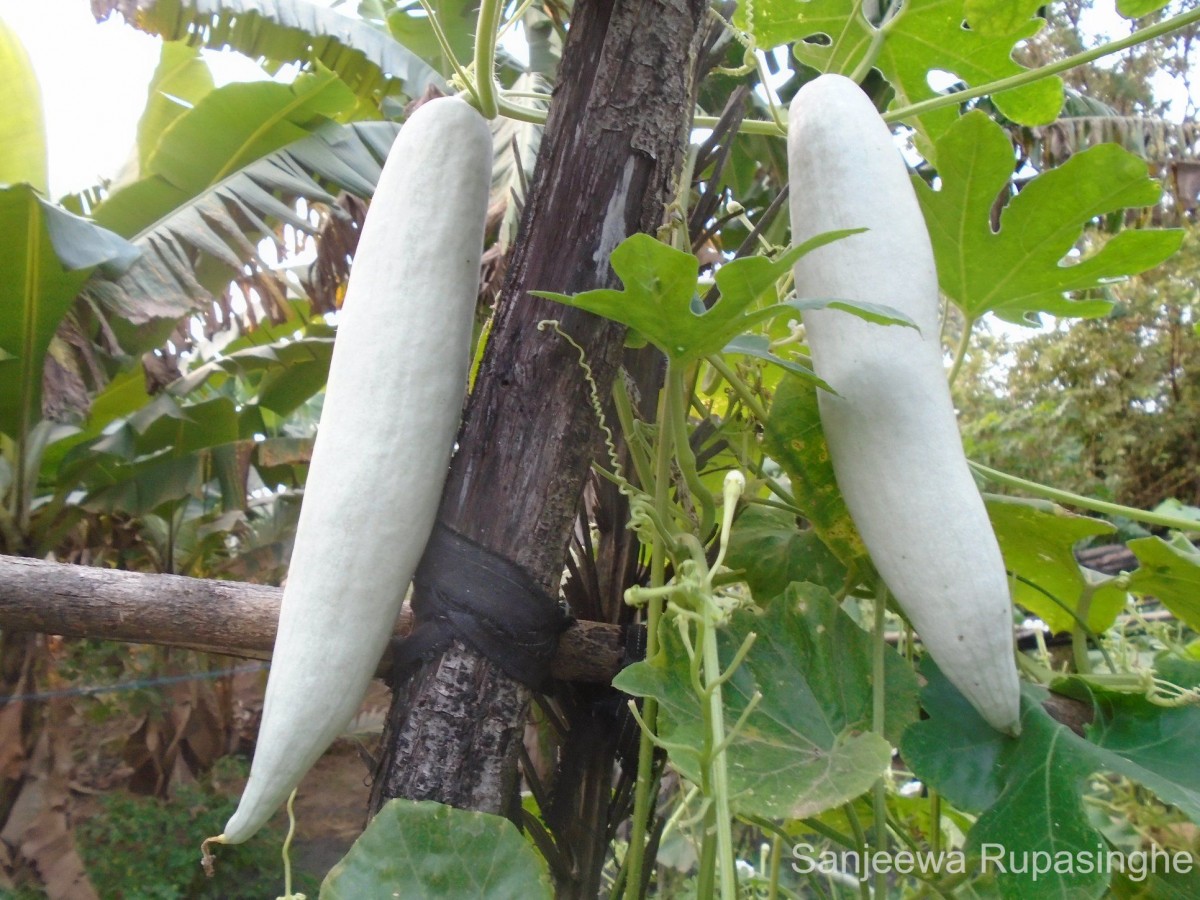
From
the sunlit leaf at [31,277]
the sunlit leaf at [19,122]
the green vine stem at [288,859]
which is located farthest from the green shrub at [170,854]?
the green vine stem at [288,859]

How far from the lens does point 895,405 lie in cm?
42

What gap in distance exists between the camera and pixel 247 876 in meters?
2.56

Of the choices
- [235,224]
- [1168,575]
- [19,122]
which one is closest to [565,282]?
[1168,575]

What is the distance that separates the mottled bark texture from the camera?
1.53 ft

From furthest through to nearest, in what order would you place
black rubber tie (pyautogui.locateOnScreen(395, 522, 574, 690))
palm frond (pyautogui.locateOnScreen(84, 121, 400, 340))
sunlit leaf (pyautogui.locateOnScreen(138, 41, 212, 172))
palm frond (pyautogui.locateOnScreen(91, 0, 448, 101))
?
1. palm frond (pyautogui.locateOnScreen(91, 0, 448, 101))
2. sunlit leaf (pyautogui.locateOnScreen(138, 41, 212, 172))
3. palm frond (pyautogui.locateOnScreen(84, 121, 400, 340))
4. black rubber tie (pyautogui.locateOnScreen(395, 522, 574, 690))

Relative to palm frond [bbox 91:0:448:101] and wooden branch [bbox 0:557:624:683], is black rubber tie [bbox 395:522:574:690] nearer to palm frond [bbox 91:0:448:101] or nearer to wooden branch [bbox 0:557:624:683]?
wooden branch [bbox 0:557:624:683]

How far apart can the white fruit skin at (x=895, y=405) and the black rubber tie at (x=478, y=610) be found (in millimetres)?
177

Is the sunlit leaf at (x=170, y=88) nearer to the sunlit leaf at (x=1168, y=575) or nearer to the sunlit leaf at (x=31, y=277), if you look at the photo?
the sunlit leaf at (x=31, y=277)

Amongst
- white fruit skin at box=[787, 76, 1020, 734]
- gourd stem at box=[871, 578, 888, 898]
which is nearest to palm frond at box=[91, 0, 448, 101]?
white fruit skin at box=[787, 76, 1020, 734]

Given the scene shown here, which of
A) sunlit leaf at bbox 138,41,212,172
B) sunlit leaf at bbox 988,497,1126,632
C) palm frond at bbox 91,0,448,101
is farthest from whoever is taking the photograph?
palm frond at bbox 91,0,448,101

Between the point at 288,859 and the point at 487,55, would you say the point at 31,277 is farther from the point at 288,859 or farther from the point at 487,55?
the point at 288,859

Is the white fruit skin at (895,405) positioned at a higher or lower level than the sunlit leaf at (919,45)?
lower

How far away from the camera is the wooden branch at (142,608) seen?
0.48 metres

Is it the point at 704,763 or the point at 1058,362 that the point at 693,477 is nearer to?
the point at 704,763
